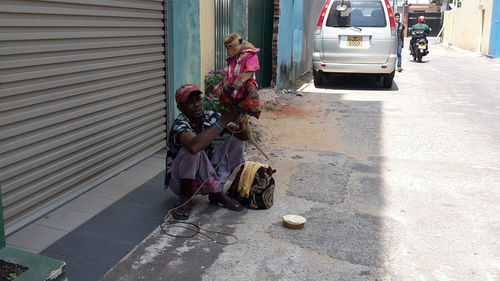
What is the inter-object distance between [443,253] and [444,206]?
36.3 inches

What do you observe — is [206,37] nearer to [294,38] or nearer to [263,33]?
[263,33]

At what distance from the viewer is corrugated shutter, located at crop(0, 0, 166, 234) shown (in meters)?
3.11

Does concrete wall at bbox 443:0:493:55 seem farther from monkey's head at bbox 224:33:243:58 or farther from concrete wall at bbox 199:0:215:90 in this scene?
monkey's head at bbox 224:33:243:58

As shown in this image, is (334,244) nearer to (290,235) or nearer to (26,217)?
(290,235)

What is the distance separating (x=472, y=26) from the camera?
2384 cm

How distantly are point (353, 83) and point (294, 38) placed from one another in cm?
178

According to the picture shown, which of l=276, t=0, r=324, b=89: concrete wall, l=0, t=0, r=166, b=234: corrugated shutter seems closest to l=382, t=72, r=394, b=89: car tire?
l=276, t=0, r=324, b=89: concrete wall

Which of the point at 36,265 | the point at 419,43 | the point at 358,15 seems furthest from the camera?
the point at 419,43

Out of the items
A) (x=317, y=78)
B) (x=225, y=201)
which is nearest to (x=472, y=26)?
(x=317, y=78)

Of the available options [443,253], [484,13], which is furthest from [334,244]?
[484,13]

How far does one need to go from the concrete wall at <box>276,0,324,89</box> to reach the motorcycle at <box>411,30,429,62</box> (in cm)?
419

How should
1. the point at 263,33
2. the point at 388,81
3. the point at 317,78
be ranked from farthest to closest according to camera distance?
the point at 317,78 < the point at 388,81 < the point at 263,33

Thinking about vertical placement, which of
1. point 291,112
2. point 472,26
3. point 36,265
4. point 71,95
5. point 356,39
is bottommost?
point 291,112

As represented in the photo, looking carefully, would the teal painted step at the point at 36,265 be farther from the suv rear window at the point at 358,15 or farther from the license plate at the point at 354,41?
the suv rear window at the point at 358,15
